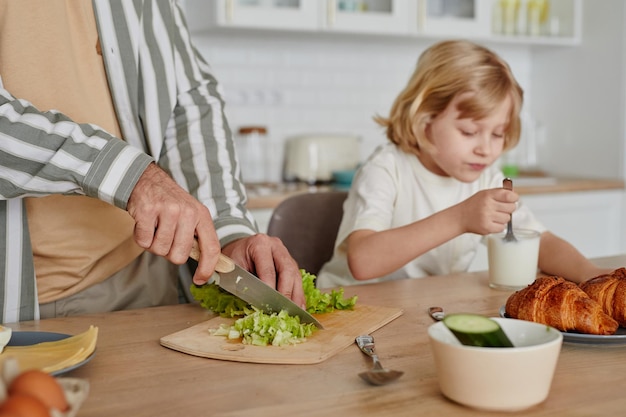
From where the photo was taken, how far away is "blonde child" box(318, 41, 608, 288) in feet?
5.93

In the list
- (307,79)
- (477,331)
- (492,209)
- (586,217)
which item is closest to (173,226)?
(477,331)

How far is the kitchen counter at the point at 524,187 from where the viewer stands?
10.1 ft

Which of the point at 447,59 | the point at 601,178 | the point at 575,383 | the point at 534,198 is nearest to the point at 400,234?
the point at 447,59

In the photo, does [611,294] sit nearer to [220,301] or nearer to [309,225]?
[220,301]

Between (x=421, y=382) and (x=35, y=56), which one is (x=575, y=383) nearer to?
(x=421, y=382)

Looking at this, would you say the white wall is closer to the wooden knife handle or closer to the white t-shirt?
the white t-shirt

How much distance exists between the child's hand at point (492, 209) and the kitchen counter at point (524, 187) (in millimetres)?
1566

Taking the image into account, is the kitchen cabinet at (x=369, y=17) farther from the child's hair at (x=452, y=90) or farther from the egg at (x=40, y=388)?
the egg at (x=40, y=388)

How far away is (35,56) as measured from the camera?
1452mm

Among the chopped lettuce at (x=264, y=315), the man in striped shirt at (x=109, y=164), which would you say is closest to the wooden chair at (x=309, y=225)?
the man in striped shirt at (x=109, y=164)

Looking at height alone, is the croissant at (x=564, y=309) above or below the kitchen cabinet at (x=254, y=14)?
below

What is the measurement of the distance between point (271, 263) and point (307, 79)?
103 inches

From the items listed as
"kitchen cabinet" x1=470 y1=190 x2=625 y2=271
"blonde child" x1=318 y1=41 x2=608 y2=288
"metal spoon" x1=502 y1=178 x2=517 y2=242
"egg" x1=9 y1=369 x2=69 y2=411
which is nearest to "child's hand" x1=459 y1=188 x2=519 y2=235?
"metal spoon" x1=502 y1=178 x2=517 y2=242

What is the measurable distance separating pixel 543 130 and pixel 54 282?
10.9 ft
